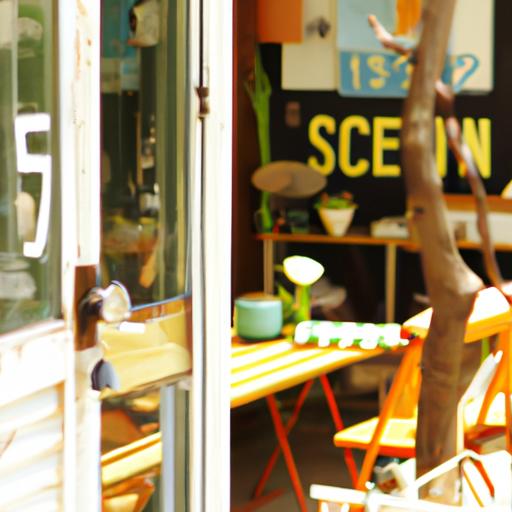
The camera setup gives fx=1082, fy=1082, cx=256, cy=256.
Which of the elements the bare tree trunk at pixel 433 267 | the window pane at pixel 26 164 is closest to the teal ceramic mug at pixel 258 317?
the bare tree trunk at pixel 433 267

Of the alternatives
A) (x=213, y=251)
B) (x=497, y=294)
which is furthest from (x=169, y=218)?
(x=497, y=294)

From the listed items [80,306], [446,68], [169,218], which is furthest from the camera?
[446,68]

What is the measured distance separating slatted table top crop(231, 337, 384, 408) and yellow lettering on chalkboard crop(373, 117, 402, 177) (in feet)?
7.27

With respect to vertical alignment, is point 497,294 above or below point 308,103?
below

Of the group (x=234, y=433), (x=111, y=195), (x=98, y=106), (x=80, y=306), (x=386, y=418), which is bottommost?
(x=234, y=433)

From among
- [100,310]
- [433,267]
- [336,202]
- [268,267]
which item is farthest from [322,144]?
[100,310]

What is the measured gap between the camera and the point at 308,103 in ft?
19.2

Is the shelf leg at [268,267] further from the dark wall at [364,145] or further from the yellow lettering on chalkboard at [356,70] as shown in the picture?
the yellow lettering on chalkboard at [356,70]

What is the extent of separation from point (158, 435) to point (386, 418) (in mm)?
1284

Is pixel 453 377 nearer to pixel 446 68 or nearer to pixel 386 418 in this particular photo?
pixel 386 418

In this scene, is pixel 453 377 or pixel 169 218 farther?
pixel 453 377

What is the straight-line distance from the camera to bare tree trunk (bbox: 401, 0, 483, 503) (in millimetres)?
3316

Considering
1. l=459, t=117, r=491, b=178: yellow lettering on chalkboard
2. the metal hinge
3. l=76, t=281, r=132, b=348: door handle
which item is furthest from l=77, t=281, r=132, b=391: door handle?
l=459, t=117, r=491, b=178: yellow lettering on chalkboard

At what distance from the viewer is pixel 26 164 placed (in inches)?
67.7
